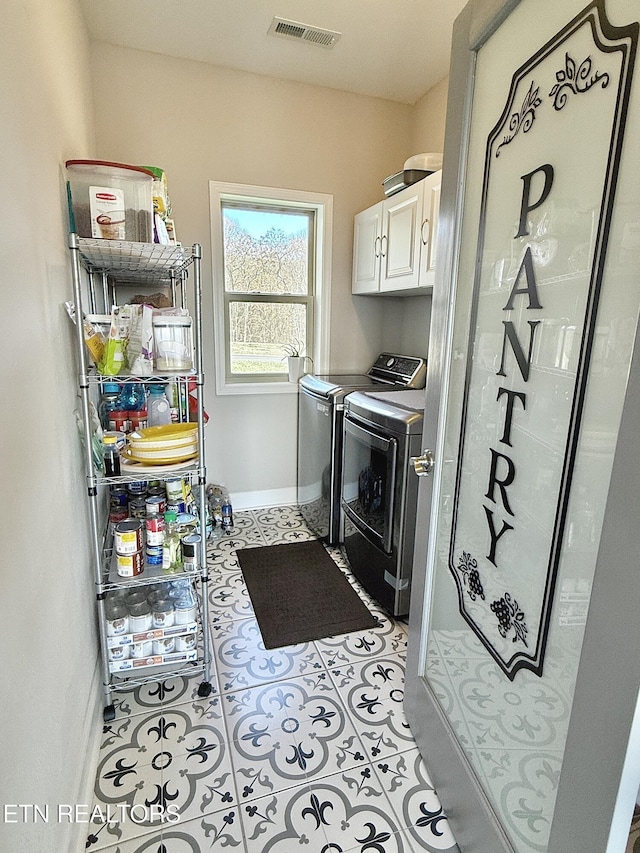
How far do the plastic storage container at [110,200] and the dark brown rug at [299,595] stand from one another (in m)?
1.69

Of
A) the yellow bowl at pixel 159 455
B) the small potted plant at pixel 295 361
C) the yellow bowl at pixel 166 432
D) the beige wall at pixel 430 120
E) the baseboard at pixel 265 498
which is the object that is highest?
the beige wall at pixel 430 120

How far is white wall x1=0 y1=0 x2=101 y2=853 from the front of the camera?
2.74ft

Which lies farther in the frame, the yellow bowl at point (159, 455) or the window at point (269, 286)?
the window at point (269, 286)

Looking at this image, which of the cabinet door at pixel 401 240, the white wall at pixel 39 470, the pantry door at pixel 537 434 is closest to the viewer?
the pantry door at pixel 537 434

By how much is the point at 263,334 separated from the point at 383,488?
1542 mm

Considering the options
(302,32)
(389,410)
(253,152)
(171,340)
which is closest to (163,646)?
(171,340)

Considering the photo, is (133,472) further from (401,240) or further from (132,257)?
(401,240)

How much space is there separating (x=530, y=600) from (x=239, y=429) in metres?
2.37

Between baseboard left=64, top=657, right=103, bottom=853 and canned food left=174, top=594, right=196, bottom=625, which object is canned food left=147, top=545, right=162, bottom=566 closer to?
canned food left=174, top=594, right=196, bottom=625

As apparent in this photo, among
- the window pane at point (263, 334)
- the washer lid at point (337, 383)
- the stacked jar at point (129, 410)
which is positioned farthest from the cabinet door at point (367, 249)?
the stacked jar at point (129, 410)

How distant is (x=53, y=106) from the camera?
134 cm

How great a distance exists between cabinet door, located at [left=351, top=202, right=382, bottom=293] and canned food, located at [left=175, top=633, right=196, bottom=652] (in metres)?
2.11

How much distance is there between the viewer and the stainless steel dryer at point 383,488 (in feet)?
6.31
